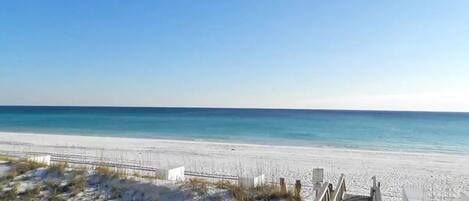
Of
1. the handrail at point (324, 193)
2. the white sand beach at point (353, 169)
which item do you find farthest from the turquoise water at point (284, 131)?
the handrail at point (324, 193)

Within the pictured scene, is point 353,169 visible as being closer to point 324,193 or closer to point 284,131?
point 324,193

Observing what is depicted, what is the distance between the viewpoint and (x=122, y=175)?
29.2 feet

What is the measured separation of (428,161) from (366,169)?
611 cm

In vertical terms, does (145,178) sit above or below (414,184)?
above

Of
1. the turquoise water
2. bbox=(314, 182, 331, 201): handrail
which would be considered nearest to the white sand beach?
bbox=(314, 182, 331, 201): handrail

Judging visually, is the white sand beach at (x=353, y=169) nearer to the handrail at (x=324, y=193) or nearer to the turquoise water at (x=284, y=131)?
the handrail at (x=324, y=193)

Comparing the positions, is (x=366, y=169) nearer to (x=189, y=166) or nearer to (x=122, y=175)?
(x=189, y=166)

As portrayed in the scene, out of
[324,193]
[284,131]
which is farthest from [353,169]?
[284,131]

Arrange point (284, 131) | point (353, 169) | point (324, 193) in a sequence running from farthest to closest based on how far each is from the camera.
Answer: point (284, 131)
point (353, 169)
point (324, 193)

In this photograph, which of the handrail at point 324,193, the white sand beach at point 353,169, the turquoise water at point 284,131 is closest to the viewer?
the handrail at point 324,193

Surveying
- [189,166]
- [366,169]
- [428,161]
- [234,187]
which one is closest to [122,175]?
[234,187]

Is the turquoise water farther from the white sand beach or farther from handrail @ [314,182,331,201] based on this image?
handrail @ [314,182,331,201]

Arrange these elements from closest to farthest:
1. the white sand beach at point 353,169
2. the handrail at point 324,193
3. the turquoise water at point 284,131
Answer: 1. the handrail at point 324,193
2. the white sand beach at point 353,169
3. the turquoise water at point 284,131

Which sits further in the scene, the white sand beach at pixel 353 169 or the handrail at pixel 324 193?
the white sand beach at pixel 353 169
